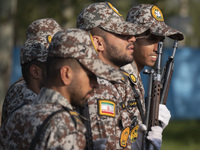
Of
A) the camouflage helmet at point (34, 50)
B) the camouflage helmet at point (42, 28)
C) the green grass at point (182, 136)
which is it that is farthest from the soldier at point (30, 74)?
the green grass at point (182, 136)

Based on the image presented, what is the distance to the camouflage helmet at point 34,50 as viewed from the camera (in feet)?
14.5

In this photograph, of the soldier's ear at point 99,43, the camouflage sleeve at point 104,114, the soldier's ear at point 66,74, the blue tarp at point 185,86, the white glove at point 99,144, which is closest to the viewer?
the soldier's ear at point 66,74

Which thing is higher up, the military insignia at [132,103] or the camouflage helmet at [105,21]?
the camouflage helmet at [105,21]

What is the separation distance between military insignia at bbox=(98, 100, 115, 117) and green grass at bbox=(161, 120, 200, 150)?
22.4 ft

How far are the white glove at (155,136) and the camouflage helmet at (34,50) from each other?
111cm

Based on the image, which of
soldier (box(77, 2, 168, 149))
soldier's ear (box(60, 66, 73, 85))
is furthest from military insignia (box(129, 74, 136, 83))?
soldier's ear (box(60, 66, 73, 85))

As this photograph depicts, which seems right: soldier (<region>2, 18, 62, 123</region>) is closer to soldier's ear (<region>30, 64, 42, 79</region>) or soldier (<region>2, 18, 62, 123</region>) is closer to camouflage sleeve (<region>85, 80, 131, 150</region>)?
soldier's ear (<region>30, 64, 42, 79</region>)

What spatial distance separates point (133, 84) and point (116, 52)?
46 centimetres

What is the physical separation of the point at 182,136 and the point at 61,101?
1002 centimetres

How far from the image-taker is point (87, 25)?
4.16 metres

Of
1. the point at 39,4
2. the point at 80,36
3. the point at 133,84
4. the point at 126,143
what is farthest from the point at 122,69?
the point at 39,4

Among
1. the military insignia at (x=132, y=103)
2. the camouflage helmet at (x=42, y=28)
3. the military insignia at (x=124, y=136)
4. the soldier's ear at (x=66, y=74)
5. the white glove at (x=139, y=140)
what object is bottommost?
the white glove at (x=139, y=140)

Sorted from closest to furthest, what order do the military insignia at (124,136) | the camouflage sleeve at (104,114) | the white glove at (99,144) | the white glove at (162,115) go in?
1. the white glove at (99,144)
2. the camouflage sleeve at (104,114)
3. the military insignia at (124,136)
4. the white glove at (162,115)

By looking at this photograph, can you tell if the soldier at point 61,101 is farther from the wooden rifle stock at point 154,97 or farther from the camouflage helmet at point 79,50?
the wooden rifle stock at point 154,97
